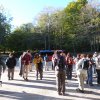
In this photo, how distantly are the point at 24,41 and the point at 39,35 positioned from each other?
11.3 feet

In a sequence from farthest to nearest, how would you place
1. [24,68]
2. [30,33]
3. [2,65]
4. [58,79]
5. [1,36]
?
1. [30,33]
2. [1,36]
3. [24,68]
4. [2,65]
5. [58,79]

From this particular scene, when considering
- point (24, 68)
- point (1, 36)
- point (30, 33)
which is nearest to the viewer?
point (24, 68)

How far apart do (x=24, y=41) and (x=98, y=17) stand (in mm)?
16330

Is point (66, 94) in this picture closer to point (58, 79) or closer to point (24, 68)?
point (58, 79)

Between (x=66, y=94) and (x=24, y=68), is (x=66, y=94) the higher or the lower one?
the lower one

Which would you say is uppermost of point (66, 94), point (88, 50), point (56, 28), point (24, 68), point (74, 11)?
point (74, 11)

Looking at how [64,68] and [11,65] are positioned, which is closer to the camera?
[64,68]

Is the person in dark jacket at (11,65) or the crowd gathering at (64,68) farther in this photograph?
the person in dark jacket at (11,65)

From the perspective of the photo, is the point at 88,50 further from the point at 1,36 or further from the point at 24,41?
the point at 1,36

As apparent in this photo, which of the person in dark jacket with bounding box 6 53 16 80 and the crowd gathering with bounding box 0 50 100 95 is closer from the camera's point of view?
the crowd gathering with bounding box 0 50 100 95

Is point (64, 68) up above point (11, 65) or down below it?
below

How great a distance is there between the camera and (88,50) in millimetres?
69062

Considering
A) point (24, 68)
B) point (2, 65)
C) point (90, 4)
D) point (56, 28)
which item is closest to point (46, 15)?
point (56, 28)

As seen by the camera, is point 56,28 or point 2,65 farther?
point 56,28
